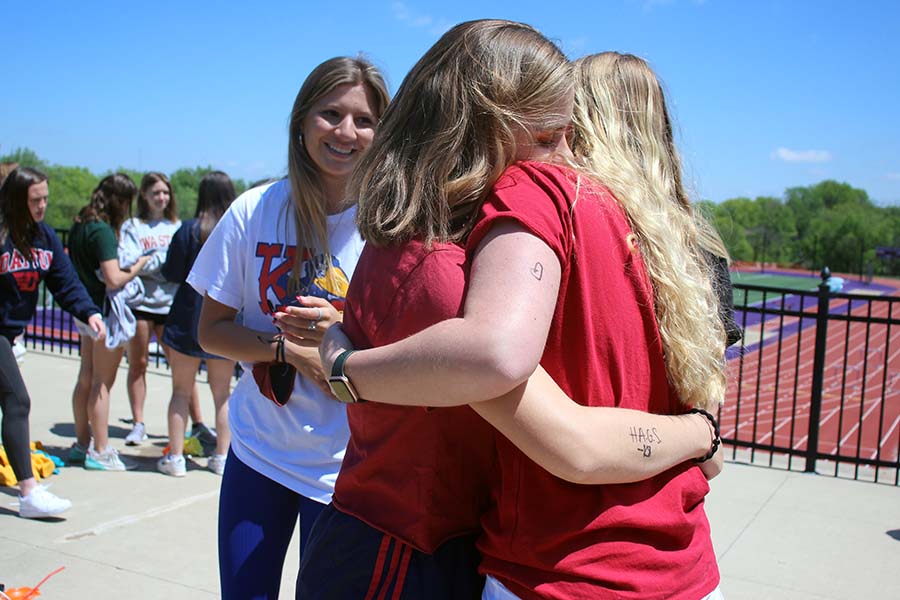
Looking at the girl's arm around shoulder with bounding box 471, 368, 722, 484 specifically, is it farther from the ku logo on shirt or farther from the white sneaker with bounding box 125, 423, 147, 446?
the white sneaker with bounding box 125, 423, 147, 446

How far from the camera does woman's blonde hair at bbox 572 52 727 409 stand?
1344 millimetres

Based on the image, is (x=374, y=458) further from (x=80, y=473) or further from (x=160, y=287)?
(x=160, y=287)

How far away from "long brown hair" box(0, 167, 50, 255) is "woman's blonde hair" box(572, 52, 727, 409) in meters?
4.06

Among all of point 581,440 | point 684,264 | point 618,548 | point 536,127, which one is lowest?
point 618,548

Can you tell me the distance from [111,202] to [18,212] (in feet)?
4.35

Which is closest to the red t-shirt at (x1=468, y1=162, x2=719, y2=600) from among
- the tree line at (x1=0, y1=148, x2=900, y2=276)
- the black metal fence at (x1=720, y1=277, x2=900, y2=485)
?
the black metal fence at (x1=720, y1=277, x2=900, y2=485)

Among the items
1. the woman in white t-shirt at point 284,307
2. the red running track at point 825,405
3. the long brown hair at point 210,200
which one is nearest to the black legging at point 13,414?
the long brown hair at point 210,200

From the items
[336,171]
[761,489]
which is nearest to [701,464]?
[336,171]

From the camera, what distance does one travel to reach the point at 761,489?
5.75 metres

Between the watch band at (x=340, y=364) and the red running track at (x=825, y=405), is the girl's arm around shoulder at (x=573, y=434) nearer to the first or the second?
the watch band at (x=340, y=364)

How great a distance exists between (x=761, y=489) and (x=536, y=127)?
5.11 meters

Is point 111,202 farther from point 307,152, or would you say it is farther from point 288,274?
point 288,274

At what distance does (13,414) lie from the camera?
14.3ft

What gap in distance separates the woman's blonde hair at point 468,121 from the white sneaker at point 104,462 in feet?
15.8
